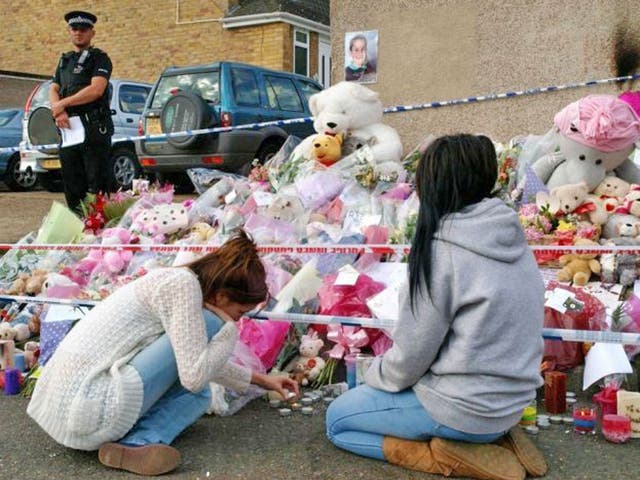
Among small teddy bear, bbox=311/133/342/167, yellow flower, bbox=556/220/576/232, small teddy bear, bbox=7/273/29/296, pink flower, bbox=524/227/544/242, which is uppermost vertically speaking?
Answer: small teddy bear, bbox=311/133/342/167

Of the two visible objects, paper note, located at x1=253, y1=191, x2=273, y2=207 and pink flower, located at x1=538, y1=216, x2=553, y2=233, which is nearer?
pink flower, located at x1=538, y1=216, x2=553, y2=233

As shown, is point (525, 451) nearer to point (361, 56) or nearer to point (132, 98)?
point (361, 56)

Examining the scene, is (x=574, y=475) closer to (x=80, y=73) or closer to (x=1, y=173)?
(x=80, y=73)

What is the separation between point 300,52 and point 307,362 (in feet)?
52.8

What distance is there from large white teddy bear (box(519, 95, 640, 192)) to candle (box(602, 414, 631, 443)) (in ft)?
7.03

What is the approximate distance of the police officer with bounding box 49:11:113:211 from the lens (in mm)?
6105

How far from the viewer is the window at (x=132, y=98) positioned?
1223cm

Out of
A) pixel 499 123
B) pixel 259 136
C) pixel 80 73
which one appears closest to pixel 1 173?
pixel 259 136

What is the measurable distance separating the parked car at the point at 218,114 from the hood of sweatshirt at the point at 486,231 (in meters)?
6.76

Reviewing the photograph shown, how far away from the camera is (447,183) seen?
2.72 meters

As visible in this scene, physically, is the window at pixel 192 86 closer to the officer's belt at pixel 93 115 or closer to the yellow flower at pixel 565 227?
the officer's belt at pixel 93 115

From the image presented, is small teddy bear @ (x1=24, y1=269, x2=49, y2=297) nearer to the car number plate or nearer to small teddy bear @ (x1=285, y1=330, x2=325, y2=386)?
small teddy bear @ (x1=285, y1=330, x2=325, y2=386)

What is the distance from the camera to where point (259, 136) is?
10.2m

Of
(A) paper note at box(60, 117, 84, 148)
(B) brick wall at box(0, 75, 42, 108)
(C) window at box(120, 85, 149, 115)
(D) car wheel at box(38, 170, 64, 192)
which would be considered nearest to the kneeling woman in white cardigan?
(A) paper note at box(60, 117, 84, 148)
